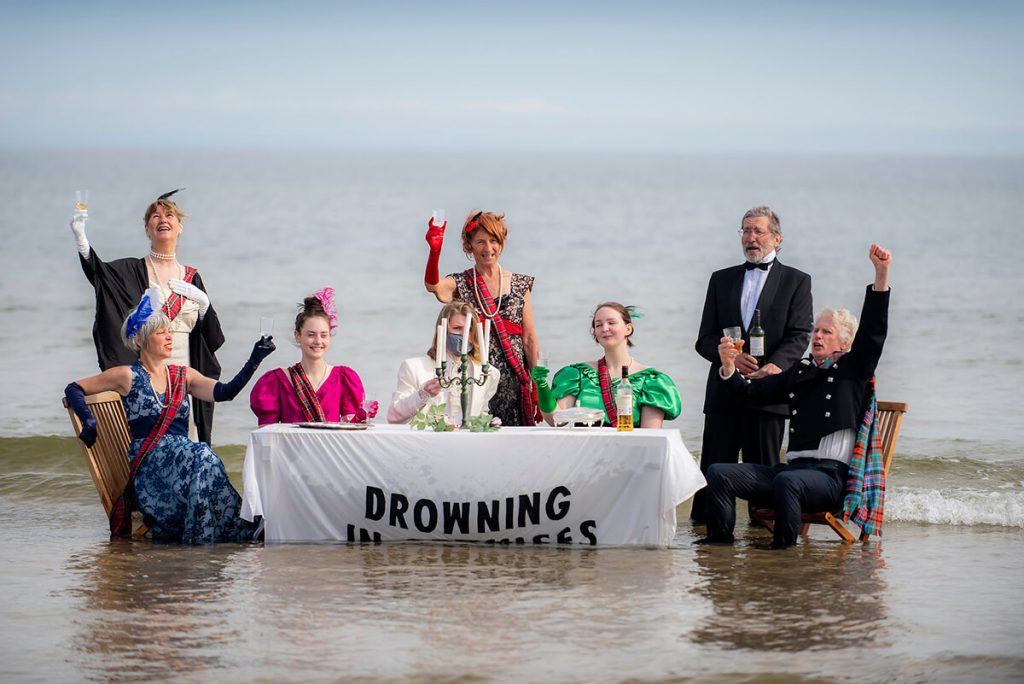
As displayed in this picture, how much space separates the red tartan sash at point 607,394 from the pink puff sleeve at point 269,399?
1628 mm

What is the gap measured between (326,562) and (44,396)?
28.5ft

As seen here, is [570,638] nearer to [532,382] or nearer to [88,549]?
[532,382]

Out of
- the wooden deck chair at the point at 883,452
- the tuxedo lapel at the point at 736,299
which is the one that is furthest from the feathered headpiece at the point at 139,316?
the wooden deck chair at the point at 883,452

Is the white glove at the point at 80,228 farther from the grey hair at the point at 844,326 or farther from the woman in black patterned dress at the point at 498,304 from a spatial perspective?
the grey hair at the point at 844,326

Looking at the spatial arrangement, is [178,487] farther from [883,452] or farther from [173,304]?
[883,452]

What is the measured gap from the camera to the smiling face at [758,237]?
7930 mm

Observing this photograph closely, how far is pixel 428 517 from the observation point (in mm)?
7391

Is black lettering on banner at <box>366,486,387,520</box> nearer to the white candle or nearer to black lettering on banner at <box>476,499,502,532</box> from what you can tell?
black lettering on banner at <box>476,499,502,532</box>

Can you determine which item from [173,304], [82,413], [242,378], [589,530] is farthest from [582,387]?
[82,413]

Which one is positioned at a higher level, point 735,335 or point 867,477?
point 735,335

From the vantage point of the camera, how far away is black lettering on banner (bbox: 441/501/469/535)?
7.35 metres

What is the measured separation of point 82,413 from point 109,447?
1.03 ft

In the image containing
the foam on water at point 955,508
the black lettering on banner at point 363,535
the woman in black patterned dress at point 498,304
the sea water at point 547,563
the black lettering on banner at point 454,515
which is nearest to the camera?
the sea water at point 547,563

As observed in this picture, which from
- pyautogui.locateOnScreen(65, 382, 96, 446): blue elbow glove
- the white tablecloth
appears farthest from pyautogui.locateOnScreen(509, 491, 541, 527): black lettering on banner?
pyautogui.locateOnScreen(65, 382, 96, 446): blue elbow glove
